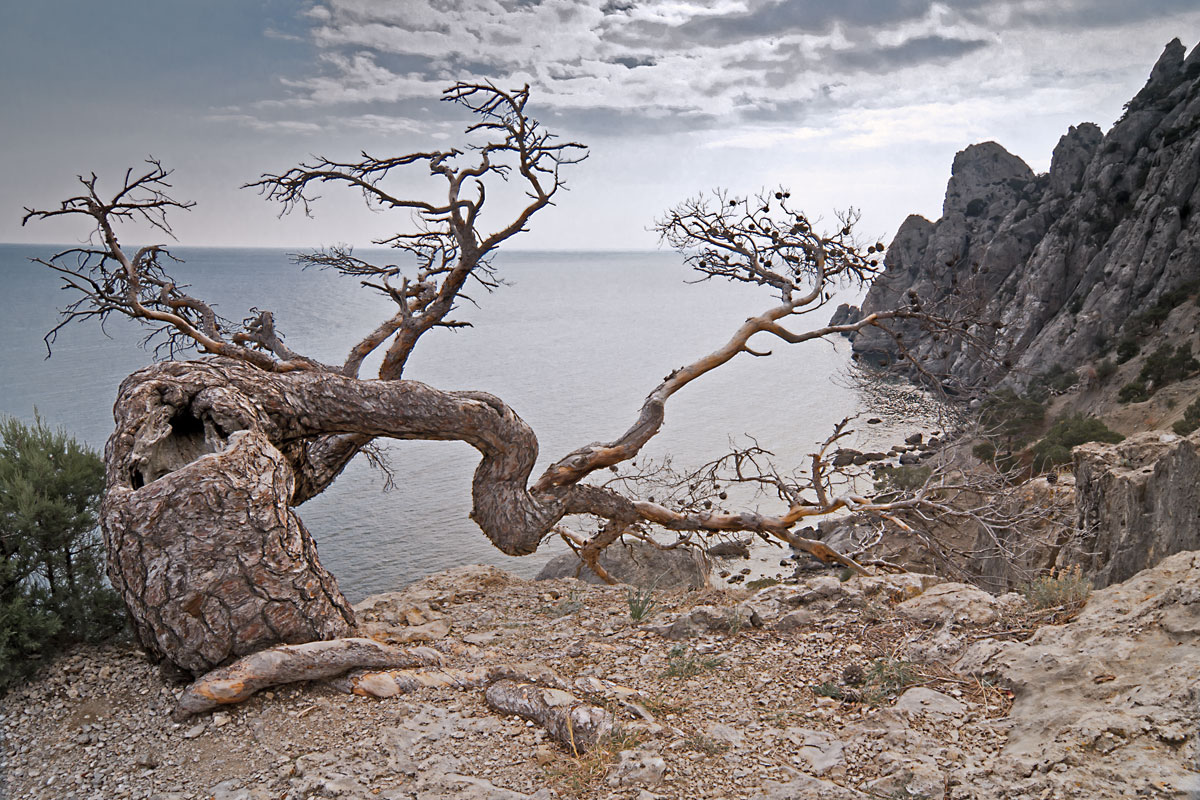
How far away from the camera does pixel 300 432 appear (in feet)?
20.3

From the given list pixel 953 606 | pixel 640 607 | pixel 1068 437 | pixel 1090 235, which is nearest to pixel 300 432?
pixel 640 607

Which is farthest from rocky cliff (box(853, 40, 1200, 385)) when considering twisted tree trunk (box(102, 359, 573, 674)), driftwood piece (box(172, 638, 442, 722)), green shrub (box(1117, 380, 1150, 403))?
driftwood piece (box(172, 638, 442, 722))

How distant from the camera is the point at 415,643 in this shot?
5.59m

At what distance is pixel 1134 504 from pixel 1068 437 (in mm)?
16420

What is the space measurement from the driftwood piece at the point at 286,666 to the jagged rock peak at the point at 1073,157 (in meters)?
47.3

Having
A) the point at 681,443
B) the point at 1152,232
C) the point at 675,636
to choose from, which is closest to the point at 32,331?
the point at 681,443

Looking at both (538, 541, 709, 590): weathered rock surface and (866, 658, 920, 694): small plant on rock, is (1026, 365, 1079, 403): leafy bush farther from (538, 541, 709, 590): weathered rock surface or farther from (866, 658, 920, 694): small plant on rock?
(866, 658, 920, 694): small plant on rock

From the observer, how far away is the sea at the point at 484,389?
1597cm

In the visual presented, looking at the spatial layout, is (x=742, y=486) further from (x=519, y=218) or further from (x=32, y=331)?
(x=32, y=331)

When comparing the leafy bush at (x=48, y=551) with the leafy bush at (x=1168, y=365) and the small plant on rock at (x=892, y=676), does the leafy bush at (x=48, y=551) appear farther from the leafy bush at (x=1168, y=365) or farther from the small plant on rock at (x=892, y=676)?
the leafy bush at (x=1168, y=365)

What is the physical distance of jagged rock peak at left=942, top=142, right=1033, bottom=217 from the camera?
48781mm

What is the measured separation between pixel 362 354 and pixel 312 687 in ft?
16.0

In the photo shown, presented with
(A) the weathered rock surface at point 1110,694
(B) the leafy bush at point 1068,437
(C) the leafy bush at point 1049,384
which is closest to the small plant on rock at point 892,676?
(A) the weathered rock surface at point 1110,694

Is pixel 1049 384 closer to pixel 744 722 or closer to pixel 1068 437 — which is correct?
pixel 1068 437
